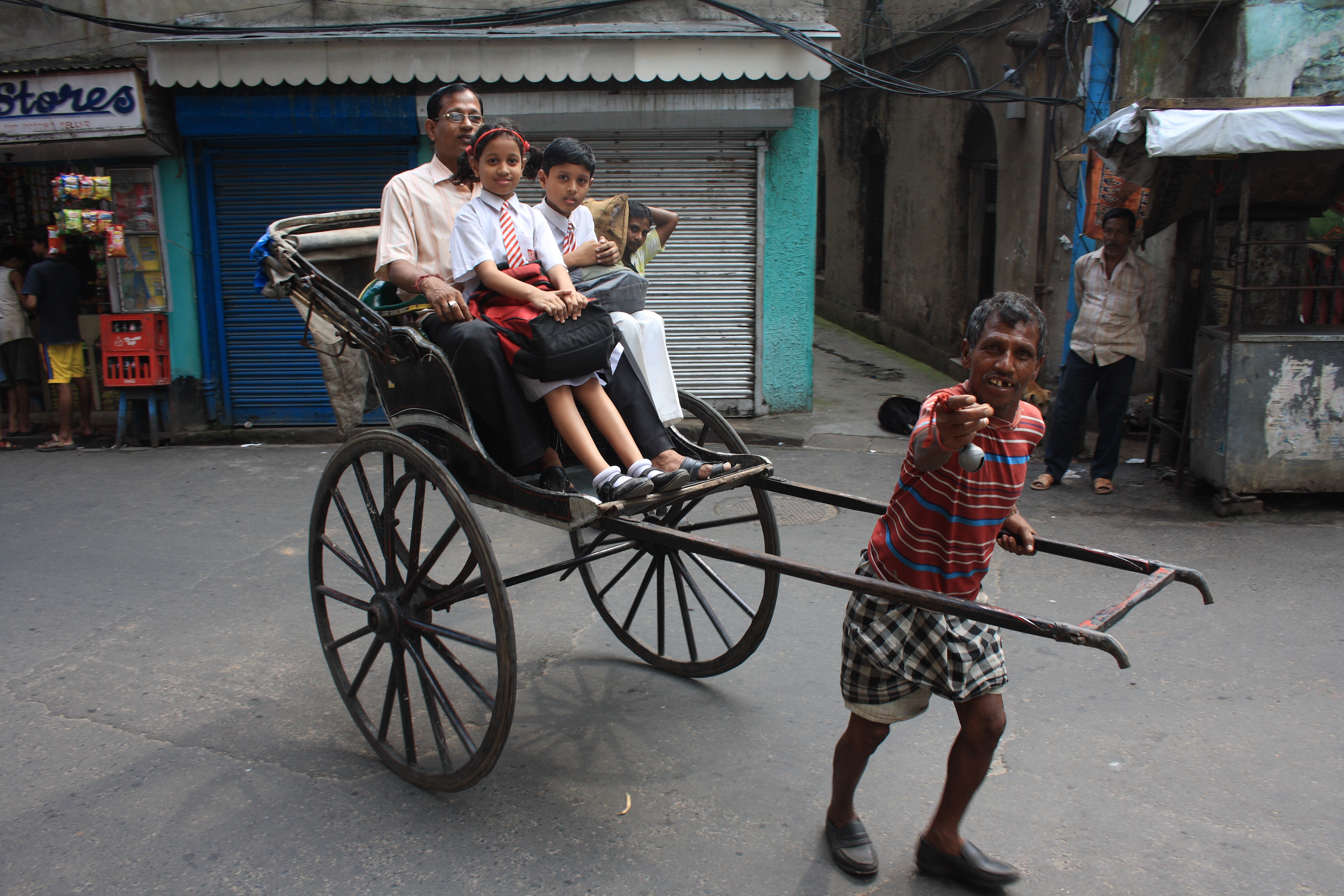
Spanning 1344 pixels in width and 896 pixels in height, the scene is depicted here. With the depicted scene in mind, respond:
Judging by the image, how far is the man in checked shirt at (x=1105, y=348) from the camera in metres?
6.13

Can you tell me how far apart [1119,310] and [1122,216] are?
58 centimetres

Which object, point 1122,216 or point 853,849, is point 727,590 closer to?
point 853,849

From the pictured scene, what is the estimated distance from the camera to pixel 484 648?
2734 millimetres

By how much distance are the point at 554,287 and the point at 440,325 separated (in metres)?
0.41

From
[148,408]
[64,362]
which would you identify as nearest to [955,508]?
[148,408]

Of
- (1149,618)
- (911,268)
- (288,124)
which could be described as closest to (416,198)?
A: (1149,618)

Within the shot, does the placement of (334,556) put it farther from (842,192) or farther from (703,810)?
(842,192)

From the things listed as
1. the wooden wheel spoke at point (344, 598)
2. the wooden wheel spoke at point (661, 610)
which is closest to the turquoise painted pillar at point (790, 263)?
the wooden wheel spoke at point (661, 610)

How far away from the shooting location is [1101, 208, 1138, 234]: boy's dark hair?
606 cm

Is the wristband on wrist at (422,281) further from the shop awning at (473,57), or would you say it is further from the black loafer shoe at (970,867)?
the shop awning at (473,57)

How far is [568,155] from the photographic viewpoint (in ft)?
10.8

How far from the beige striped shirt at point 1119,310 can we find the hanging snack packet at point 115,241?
7317mm

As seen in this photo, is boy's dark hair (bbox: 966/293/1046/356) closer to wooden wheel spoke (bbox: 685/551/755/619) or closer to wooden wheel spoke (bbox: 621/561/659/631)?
wooden wheel spoke (bbox: 685/551/755/619)

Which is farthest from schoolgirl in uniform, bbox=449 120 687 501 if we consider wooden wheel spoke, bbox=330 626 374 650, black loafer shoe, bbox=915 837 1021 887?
black loafer shoe, bbox=915 837 1021 887
